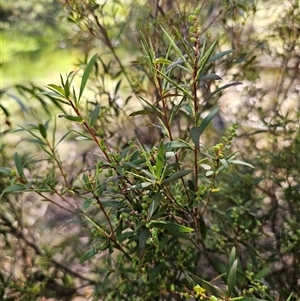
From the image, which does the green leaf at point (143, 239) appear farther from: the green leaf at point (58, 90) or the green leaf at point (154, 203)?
the green leaf at point (58, 90)

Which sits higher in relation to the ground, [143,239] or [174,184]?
[174,184]

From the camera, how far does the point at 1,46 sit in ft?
13.9

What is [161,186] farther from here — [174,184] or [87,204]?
[174,184]

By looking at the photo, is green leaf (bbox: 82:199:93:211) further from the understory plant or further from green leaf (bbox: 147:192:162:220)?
green leaf (bbox: 147:192:162:220)

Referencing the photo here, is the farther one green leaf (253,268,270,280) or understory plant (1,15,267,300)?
green leaf (253,268,270,280)

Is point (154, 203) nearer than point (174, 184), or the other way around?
point (154, 203)

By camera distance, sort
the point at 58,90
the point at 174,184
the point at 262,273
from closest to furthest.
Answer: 1. the point at 58,90
2. the point at 262,273
3. the point at 174,184

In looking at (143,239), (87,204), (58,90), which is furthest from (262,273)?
(58,90)

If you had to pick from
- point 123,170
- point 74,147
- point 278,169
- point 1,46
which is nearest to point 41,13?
point 1,46

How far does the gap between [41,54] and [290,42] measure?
3.44 metres

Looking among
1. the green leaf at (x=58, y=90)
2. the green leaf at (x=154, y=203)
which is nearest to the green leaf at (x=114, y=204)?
the green leaf at (x=154, y=203)

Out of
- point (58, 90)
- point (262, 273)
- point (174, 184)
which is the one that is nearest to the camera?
point (58, 90)

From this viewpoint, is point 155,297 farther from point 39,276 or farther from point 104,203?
point 39,276

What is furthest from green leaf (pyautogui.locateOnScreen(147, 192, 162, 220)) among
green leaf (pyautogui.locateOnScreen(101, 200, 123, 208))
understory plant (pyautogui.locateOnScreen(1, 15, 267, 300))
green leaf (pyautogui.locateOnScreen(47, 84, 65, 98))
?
green leaf (pyautogui.locateOnScreen(47, 84, 65, 98))
